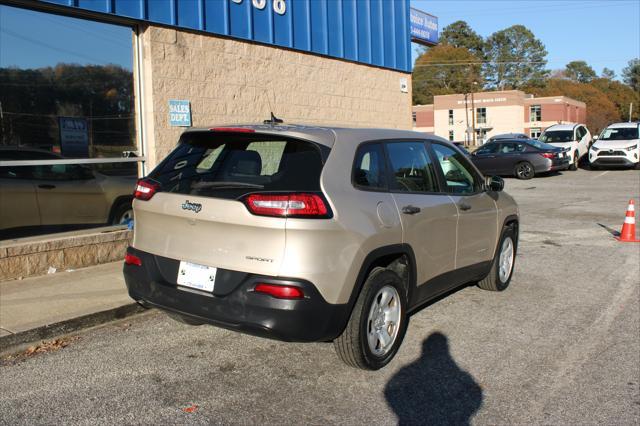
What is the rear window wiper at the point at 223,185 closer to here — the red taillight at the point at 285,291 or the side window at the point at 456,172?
the red taillight at the point at 285,291

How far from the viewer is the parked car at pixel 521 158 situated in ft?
72.9

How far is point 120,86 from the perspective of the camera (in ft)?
26.6

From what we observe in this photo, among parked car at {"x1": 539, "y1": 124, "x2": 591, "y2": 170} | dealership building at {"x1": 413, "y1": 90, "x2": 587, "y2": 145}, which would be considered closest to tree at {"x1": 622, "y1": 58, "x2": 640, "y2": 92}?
dealership building at {"x1": 413, "y1": 90, "x2": 587, "y2": 145}

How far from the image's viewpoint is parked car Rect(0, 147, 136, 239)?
690 centimetres

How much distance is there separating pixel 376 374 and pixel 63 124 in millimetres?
5276

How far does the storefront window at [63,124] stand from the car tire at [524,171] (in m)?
17.6

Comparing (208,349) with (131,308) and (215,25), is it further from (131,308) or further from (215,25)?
(215,25)

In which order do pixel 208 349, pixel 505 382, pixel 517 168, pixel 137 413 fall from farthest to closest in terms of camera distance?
pixel 517 168, pixel 208 349, pixel 505 382, pixel 137 413

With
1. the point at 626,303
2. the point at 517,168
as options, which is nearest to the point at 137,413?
the point at 626,303

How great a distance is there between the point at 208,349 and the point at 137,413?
1.14m

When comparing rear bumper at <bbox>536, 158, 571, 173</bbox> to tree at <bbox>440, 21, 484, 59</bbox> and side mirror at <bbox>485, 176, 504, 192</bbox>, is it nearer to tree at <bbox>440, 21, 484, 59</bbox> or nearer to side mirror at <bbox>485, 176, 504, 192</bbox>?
side mirror at <bbox>485, 176, 504, 192</bbox>

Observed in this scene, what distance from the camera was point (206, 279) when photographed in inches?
155

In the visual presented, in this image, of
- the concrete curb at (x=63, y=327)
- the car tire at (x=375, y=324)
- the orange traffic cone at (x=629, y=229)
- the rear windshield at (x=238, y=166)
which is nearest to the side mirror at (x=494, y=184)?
the car tire at (x=375, y=324)

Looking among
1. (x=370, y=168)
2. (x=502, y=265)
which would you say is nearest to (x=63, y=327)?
(x=370, y=168)
